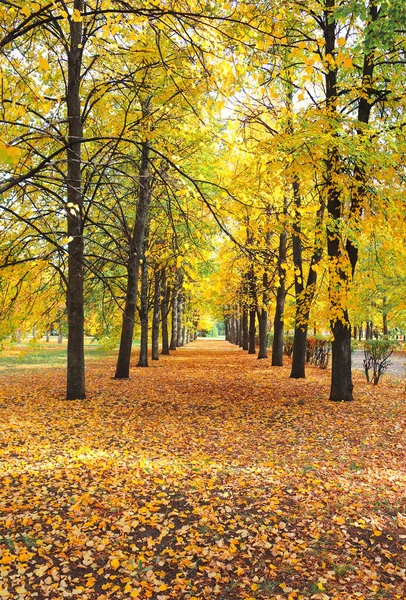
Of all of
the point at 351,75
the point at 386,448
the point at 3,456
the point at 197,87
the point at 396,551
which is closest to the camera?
the point at 396,551

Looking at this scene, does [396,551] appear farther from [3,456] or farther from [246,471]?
[3,456]

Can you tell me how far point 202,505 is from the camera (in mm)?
4648

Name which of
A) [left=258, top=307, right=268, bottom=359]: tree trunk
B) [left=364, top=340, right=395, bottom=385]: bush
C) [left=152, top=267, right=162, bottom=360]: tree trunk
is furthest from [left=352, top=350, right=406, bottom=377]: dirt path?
[left=152, top=267, right=162, bottom=360]: tree trunk

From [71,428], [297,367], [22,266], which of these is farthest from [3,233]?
[297,367]

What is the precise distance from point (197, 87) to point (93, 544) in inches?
188

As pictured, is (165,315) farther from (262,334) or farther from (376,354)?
(376,354)

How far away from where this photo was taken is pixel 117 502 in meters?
4.68

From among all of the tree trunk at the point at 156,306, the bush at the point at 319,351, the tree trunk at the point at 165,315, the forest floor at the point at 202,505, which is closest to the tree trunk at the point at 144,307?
the tree trunk at the point at 156,306

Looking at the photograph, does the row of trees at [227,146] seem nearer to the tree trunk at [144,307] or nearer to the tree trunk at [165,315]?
the tree trunk at [144,307]

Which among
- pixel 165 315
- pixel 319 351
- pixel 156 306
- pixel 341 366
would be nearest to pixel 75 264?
pixel 341 366

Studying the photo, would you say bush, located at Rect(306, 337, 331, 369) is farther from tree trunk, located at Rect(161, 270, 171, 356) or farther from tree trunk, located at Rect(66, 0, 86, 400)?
tree trunk, located at Rect(66, 0, 86, 400)

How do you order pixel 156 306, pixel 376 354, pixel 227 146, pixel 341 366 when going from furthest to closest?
1. pixel 156 306
2. pixel 376 354
3. pixel 341 366
4. pixel 227 146

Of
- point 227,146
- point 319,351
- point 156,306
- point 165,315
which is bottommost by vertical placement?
point 319,351

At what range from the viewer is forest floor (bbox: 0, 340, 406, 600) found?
11.5 feet
